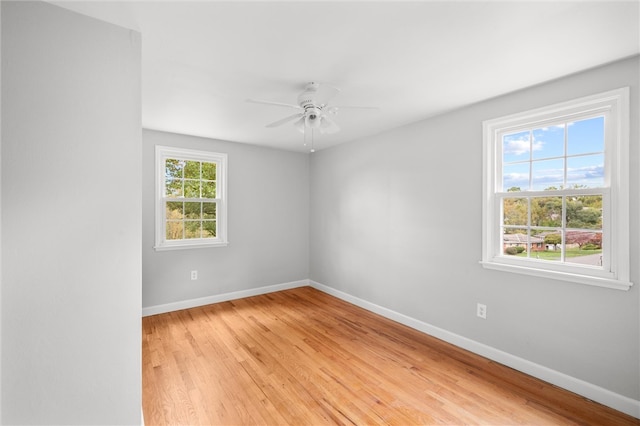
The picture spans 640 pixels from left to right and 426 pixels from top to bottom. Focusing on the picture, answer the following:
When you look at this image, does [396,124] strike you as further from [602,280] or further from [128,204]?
[128,204]

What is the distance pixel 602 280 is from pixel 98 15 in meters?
3.63

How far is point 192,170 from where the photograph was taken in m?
4.14

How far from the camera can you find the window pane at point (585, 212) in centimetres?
216

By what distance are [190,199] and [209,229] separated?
523 millimetres

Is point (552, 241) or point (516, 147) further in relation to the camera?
point (516, 147)

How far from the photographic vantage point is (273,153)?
4789 millimetres

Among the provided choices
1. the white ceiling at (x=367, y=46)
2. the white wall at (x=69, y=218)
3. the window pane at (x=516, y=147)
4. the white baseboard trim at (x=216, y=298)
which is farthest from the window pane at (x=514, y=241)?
the white baseboard trim at (x=216, y=298)

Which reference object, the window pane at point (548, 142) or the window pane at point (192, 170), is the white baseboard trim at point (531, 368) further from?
the window pane at point (192, 170)

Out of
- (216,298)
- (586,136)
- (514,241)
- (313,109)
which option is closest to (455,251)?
(514,241)

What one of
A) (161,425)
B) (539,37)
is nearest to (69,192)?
(161,425)

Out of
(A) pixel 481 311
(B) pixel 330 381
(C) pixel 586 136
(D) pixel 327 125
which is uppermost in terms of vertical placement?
(D) pixel 327 125

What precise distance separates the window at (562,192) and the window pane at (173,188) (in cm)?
382

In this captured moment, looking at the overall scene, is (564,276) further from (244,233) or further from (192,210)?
(192,210)

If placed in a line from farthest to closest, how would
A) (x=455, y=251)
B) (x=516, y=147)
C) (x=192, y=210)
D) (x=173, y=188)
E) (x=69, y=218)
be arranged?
(x=192, y=210)
(x=173, y=188)
(x=455, y=251)
(x=516, y=147)
(x=69, y=218)
